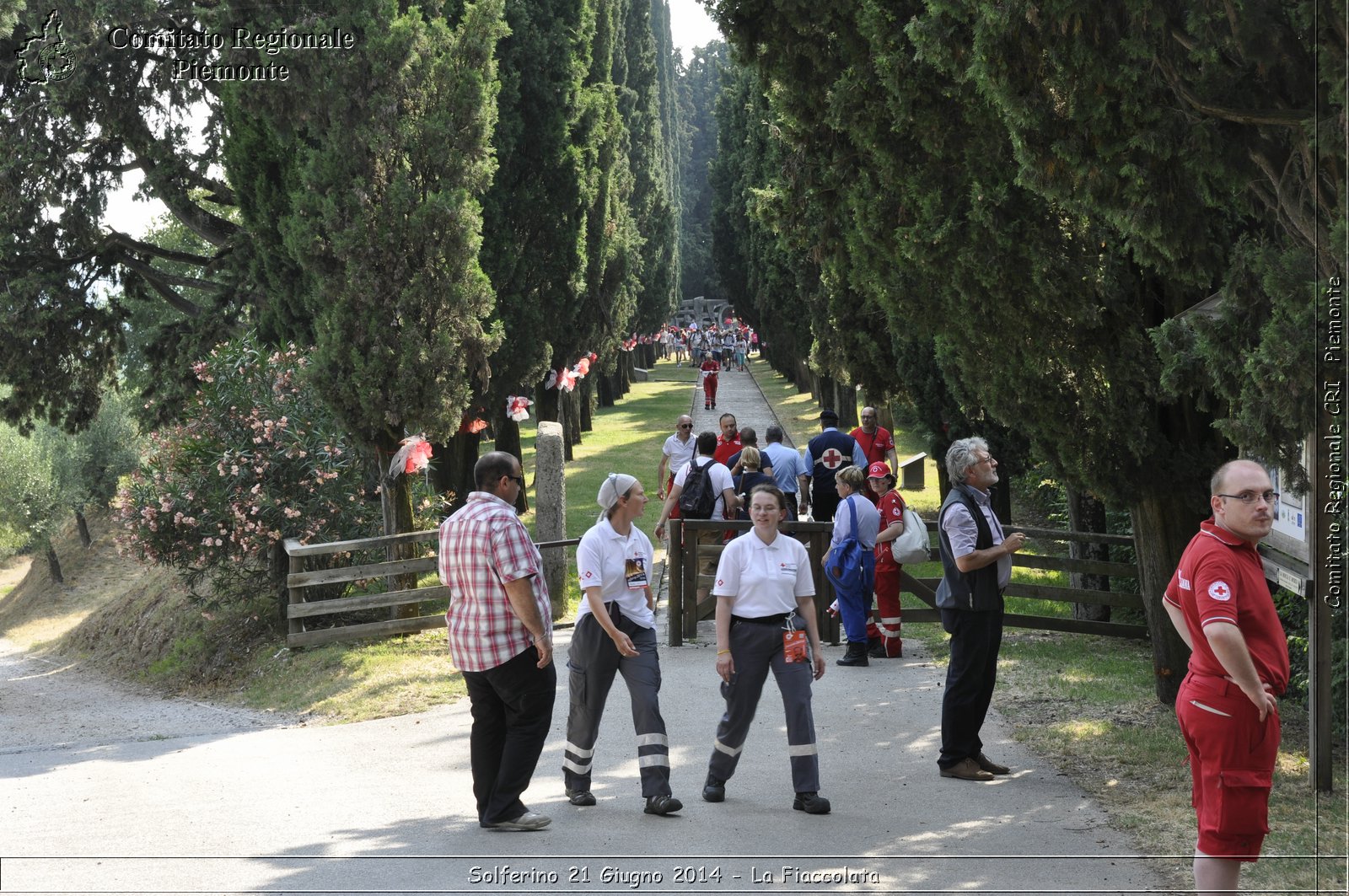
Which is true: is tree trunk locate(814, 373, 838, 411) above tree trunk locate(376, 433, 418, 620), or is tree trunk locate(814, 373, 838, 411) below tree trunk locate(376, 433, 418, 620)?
above

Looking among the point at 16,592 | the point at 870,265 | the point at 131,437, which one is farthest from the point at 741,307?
the point at 870,265

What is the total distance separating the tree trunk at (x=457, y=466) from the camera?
68.0ft

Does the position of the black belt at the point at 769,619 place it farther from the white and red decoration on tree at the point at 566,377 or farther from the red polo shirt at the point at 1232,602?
the white and red decoration on tree at the point at 566,377

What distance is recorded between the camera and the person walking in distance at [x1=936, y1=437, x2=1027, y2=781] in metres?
Result: 7.34

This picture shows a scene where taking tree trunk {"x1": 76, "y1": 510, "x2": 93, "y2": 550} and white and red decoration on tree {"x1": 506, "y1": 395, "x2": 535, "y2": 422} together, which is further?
tree trunk {"x1": 76, "y1": 510, "x2": 93, "y2": 550}

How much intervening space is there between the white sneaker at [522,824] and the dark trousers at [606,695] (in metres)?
0.49

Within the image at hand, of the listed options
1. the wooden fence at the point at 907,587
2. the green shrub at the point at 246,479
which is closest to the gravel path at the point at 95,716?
the green shrub at the point at 246,479

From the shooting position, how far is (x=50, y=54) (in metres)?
16.8

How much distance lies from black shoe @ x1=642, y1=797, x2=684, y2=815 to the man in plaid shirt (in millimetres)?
555

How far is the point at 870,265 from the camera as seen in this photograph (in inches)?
403

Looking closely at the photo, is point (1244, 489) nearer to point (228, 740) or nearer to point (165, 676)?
point (228, 740)

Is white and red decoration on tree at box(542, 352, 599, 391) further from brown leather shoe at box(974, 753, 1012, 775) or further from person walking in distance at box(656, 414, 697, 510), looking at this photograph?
brown leather shoe at box(974, 753, 1012, 775)

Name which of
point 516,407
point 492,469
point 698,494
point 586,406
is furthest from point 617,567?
point 586,406

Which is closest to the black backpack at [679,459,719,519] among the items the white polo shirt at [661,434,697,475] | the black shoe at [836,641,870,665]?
the white polo shirt at [661,434,697,475]
